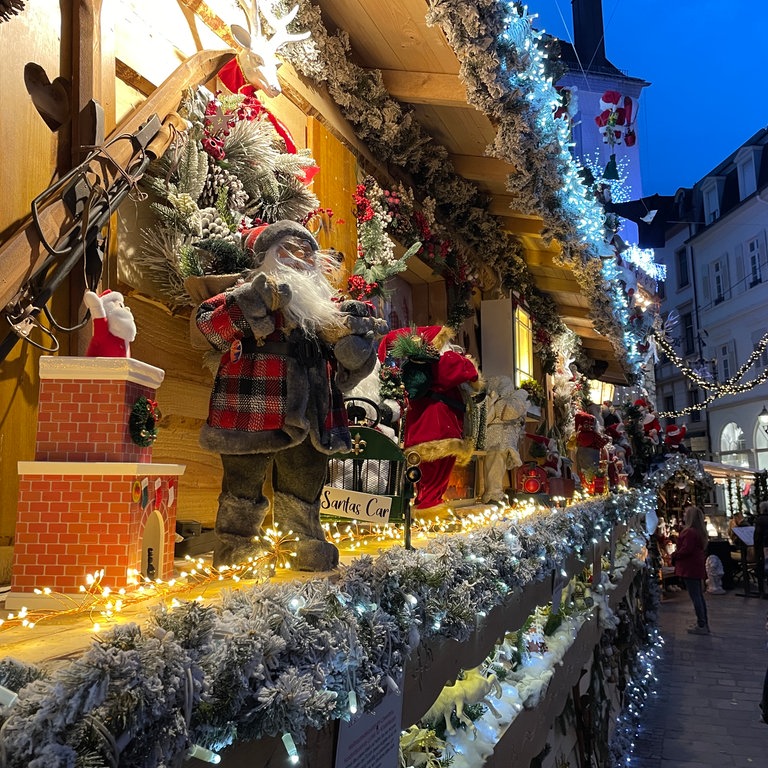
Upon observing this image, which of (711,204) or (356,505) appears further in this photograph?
(711,204)

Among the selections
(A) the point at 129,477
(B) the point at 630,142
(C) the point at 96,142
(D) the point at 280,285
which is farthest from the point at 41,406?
(B) the point at 630,142

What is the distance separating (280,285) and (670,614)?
1230 centimetres

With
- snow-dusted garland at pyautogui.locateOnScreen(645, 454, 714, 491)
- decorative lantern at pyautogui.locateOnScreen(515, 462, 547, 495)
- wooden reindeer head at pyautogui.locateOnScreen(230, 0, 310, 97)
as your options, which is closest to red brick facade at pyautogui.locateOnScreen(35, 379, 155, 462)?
wooden reindeer head at pyautogui.locateOnScreen(230, 0, 310, 97)

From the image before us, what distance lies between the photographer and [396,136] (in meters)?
3.96

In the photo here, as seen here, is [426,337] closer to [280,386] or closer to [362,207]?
[362,207]

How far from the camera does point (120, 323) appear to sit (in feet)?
5.37

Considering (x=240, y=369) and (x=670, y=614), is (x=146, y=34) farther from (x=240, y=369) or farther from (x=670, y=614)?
(x=670, y=614)

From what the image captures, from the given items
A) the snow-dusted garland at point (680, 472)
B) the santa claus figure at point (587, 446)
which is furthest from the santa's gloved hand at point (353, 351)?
the snow-dusted garland at point (680, 472)

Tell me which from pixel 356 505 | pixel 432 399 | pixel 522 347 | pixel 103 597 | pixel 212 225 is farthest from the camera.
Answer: pixel 522 347

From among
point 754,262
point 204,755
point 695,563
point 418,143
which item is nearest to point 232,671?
point 204,755

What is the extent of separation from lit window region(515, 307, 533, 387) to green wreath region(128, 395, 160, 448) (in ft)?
14.3

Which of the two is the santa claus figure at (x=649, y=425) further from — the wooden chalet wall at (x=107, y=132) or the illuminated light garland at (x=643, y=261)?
the wooden chalet wall at (x=107, y=132)

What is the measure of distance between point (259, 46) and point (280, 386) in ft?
5.22

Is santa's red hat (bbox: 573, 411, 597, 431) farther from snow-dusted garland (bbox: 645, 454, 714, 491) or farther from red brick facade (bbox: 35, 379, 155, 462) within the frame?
red brick facade (bbox: 35, 379, 155, 462)
